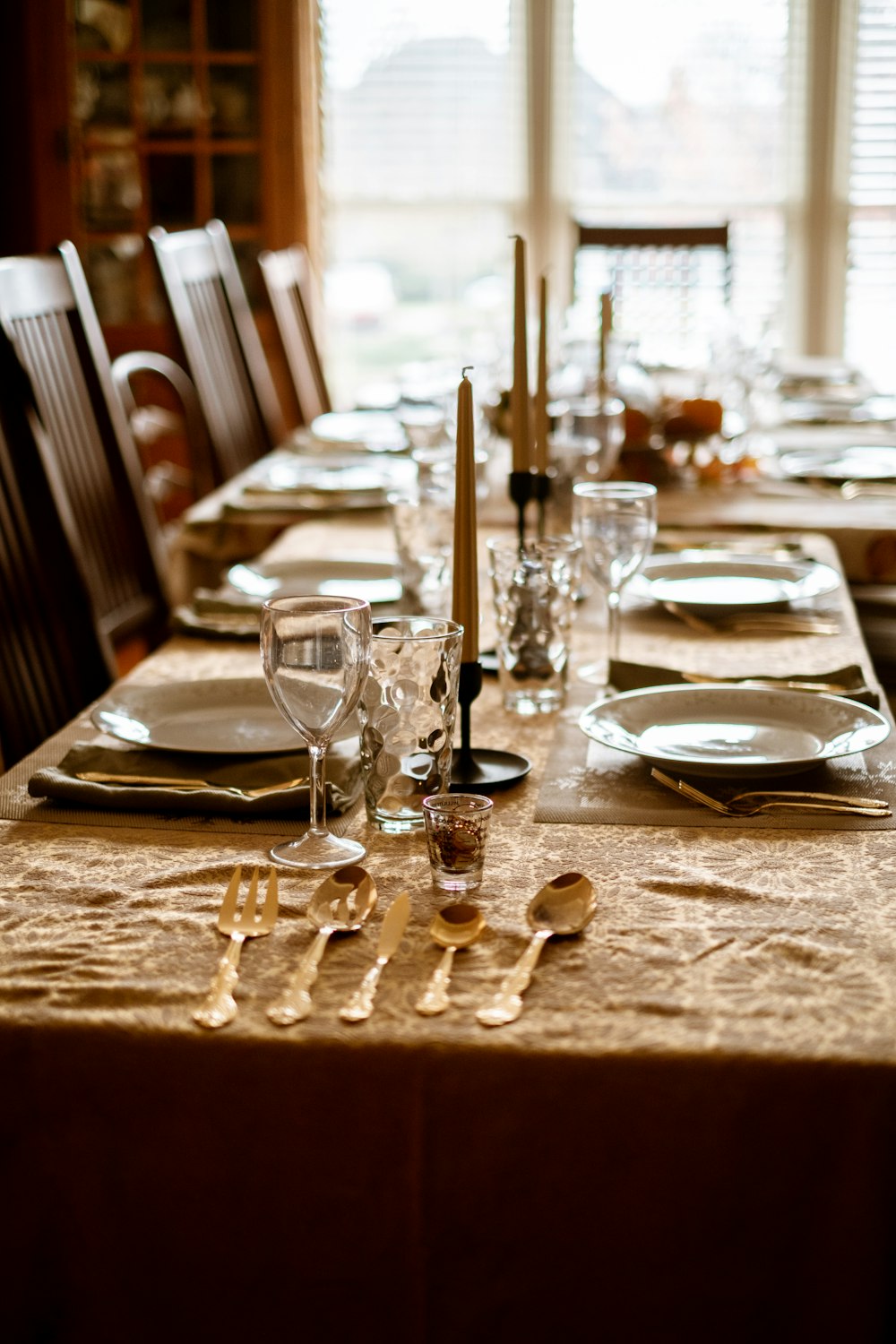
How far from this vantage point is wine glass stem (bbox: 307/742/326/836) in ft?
3.02

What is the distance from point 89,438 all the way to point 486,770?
4.04 feet

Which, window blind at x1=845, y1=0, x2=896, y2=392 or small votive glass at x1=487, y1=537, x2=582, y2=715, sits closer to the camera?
small votive glass at x1=487, y1=537, x2=582, y2=715

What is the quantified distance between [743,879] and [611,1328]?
280 mm

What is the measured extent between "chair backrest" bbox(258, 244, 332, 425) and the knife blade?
2.55 meters

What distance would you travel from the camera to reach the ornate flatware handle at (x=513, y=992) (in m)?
0.70

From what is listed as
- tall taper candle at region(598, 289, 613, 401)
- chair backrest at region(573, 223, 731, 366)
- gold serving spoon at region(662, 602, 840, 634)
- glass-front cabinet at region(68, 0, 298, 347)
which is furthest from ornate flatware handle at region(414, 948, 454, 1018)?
glass-front cabinet at region(68, 0, 298, 347)

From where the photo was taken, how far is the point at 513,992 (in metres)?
0.73

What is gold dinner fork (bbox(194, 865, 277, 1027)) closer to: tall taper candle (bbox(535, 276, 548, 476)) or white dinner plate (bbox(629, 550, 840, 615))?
tall taper candle (bbox(535, 276, 548, 476))

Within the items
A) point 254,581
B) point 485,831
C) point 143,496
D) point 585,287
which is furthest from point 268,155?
point 485,831

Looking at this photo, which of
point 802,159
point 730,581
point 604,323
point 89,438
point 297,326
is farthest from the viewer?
point 802,159

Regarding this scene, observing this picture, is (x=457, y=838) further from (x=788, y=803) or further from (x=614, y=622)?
(x=614, y=622)

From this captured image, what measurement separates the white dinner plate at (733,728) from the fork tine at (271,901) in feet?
0.95

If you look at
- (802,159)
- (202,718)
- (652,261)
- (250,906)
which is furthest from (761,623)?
(802,159)

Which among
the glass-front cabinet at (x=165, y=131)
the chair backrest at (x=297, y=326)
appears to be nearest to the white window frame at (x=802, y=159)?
the glass-front cabinet at (x=165, y=131)
